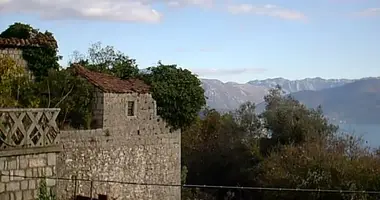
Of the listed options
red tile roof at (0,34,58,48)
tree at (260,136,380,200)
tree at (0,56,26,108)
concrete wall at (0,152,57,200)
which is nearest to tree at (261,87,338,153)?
tree at (260,136,380,200)

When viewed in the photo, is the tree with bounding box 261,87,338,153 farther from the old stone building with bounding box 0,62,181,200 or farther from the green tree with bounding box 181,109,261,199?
the old stone building with bounding box 0,62,181,200

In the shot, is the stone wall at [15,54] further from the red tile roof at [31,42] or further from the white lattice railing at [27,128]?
the white lattice railing at [27,128]

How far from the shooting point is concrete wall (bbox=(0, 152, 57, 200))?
1259cm

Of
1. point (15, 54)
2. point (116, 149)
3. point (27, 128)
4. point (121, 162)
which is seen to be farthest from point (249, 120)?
point (27, 128)

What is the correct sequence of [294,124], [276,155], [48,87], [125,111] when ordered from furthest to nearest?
[294,124] < [276,155] < [125,111] < [48,87]

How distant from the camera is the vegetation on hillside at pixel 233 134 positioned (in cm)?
2011

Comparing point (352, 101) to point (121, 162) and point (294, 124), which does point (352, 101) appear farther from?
point (121, 162)

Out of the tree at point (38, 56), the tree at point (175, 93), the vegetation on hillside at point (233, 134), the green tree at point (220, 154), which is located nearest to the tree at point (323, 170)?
the vegetation on hillside at point (233, 134)

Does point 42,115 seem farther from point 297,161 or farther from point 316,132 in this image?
point 316,132

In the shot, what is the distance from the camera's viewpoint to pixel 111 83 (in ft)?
71.1

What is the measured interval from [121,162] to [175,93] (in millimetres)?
3946

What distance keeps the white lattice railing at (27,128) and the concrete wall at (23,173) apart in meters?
0.29

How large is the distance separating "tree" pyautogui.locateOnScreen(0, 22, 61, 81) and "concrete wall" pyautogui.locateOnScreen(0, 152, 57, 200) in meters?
8.23

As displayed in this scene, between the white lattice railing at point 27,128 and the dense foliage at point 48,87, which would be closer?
the white lattice railing at point 27,128
